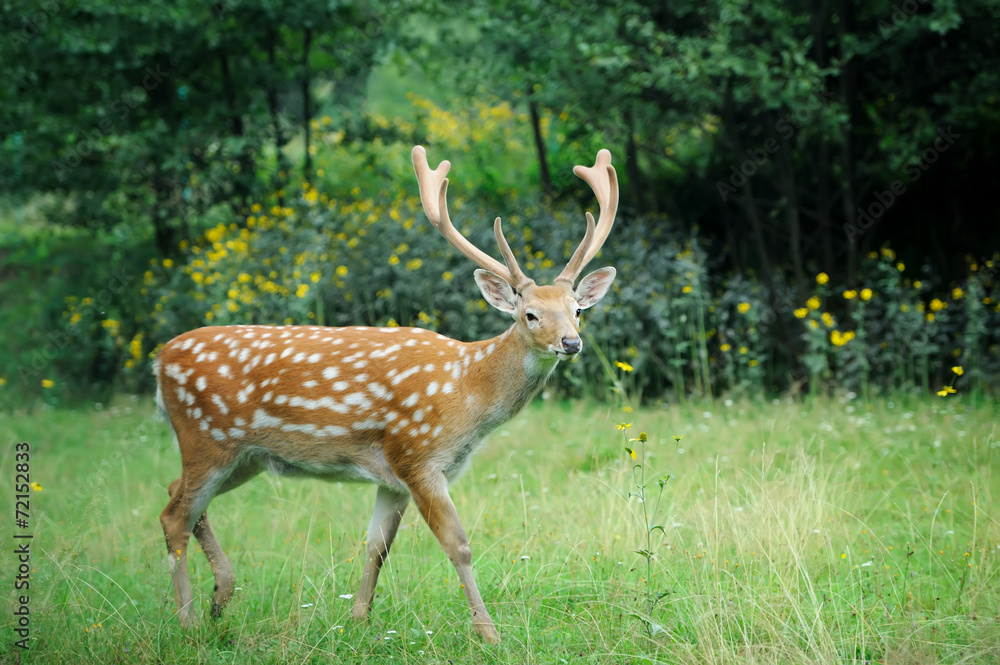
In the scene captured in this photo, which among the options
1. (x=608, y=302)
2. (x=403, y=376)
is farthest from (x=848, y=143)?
(x=403, y=376)

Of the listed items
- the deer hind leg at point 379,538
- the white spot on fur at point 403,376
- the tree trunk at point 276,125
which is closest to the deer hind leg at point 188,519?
the deer hind leg at point 379,538

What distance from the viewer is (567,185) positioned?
10.8 meters

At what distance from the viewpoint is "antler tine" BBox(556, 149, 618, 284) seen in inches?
166

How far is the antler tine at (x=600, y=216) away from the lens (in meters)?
4.21

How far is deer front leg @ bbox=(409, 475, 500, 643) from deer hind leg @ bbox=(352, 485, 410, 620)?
0.23 metres

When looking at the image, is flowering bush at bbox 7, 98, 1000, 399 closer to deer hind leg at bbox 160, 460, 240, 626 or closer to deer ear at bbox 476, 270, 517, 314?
deer ear at bbox 476, 270, 517, 314

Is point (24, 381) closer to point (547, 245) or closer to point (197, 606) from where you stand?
point (547, 245)

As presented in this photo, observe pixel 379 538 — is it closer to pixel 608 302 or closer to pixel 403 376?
pixel 403 376

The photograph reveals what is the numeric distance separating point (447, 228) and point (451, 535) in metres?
1.48

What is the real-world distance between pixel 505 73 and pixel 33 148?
17.5 ft

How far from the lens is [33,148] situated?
1019 cm

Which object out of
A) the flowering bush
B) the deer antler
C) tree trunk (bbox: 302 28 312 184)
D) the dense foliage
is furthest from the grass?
tree trunk (bbox: 302 28 312 184)

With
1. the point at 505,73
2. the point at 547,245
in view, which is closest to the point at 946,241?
the point at 547,245

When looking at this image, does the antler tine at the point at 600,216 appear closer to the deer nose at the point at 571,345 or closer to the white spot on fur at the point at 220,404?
the deer nose at the point at 571,345
